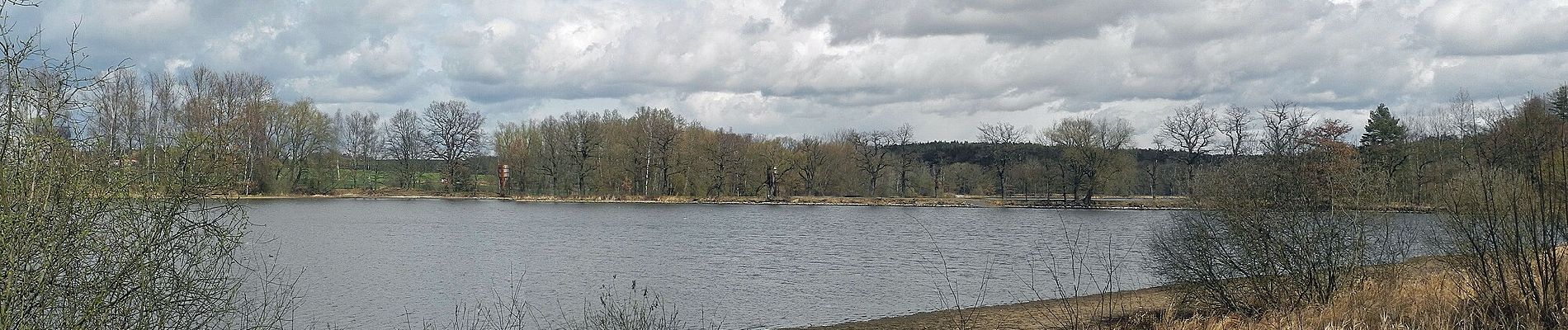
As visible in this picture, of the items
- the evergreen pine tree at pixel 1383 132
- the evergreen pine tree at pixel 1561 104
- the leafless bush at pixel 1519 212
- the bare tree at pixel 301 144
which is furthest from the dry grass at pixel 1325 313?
the bare tree at pixel 301 144

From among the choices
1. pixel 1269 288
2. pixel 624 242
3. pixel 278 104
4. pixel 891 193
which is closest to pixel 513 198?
pixel 278 104

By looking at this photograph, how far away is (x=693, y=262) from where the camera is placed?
31.3 m

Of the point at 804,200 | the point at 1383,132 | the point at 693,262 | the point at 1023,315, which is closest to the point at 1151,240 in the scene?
the point at 1023,315

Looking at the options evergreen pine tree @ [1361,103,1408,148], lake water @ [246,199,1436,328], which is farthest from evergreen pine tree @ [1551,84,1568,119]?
evergreen pine tree @ [1361,103,1408,148]

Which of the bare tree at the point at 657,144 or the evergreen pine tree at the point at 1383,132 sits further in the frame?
the bare tree at the point at 657,144

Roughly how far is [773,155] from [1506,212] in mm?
91185

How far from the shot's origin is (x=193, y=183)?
931cm

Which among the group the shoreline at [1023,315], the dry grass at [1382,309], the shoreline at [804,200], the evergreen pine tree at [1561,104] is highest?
the evergreen pine tree at [1561,104]

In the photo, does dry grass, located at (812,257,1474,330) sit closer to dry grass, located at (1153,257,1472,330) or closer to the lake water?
dry grass, located at (1153,257,1472,330)

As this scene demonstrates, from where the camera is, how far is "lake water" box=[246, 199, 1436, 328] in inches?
832

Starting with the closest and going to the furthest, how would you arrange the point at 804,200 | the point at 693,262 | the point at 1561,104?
the point at 1561,104 → the point at 693,262 → the point at 804,200

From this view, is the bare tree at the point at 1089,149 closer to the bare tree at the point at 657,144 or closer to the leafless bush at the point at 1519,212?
the bare tree at the point at 657,144

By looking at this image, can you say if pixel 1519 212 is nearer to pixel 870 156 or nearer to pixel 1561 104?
pixel 1561 104

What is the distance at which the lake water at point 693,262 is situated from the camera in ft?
69.4
